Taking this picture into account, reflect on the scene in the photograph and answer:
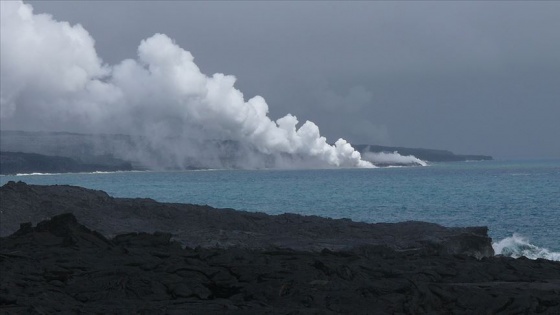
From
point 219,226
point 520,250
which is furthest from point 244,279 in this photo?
point 520,250

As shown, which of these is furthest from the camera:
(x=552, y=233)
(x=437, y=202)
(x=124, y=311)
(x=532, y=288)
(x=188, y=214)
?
(x=437, y=202)

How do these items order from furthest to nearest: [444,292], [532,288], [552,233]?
[552,233]
[532,288]
[444,292]

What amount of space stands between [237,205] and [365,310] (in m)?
65.3

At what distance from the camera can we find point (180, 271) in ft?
54.3

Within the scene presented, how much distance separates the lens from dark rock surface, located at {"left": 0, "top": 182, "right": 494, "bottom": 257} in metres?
26.6

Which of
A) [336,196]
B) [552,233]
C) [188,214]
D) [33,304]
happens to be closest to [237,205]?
[336,196]

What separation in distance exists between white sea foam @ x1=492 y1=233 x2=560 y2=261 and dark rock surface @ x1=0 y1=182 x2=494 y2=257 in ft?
29.6

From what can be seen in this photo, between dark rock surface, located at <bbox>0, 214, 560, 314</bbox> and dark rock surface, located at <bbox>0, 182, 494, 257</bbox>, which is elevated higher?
dark rock surface, located at <bbox>0, 182, 494, 257</bbox>

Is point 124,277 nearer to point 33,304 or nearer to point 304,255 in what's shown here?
point 33,304

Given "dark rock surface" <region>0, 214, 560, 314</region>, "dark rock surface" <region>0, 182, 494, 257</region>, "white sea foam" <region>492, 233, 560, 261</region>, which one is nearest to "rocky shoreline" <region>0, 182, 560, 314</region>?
"dark rock surface" <region>0, 214, 560, 314</region>

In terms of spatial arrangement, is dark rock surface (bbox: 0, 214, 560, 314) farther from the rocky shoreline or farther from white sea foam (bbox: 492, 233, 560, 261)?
white sea foam (bbox: 492, 233, 560, 261)

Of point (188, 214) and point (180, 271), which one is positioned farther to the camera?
point (188, 214)

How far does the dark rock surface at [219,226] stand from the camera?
26.6m

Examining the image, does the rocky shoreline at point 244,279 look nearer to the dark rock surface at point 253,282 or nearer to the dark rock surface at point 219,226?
the dark rock surface at point 253,282
